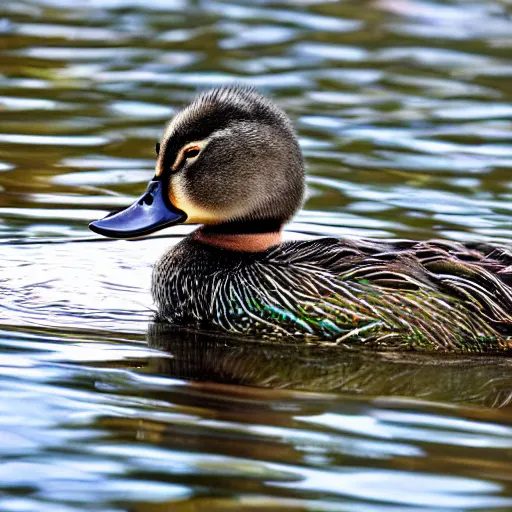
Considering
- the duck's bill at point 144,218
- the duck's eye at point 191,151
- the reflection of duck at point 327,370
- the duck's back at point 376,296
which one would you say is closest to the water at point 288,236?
the reflection of duck at point 327,370

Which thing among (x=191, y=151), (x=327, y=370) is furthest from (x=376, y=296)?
(x=191, y=151)

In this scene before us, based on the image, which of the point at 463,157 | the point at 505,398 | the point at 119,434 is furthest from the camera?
the point at 463,157

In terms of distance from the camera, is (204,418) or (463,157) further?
(463,157)

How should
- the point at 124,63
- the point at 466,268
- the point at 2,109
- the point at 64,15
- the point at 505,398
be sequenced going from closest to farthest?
the point at 505,398, the point at 466,268, the point at 2,109, the point at 124,63, the point at 64,15

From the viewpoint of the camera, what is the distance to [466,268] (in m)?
8.76

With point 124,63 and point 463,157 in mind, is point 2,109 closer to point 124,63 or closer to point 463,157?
point 124,63

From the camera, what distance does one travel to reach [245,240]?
30.6 ft

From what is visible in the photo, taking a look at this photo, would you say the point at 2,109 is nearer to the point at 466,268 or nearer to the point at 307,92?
the point at 307,92

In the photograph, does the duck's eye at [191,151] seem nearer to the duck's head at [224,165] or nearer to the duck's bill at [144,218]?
the duck's head at [224,165]

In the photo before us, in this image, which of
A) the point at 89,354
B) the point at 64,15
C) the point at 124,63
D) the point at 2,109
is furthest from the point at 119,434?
the point at 64,15

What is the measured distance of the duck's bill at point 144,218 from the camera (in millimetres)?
9023

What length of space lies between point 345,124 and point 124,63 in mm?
3003

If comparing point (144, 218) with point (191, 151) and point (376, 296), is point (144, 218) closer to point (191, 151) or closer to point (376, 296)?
point (191, 151)

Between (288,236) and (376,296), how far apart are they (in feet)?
8.73
